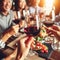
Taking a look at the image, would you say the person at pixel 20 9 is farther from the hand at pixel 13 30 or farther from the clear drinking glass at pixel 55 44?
the clear drinking glass at pixel 55 44

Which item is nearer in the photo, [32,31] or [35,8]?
[32,31]

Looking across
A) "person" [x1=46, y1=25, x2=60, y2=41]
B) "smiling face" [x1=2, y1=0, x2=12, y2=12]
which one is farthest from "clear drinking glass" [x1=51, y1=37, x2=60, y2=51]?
"smiling face" [x1=2, y1=0, x2=12, y2=12]

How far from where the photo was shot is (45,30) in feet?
2.76

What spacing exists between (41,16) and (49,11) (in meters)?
0.05

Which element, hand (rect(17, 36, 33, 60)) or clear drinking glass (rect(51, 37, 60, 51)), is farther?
clear drinking glass (rect(51, 37, 60, 51))

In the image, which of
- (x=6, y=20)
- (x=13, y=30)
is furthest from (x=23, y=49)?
(x=6, y=20)

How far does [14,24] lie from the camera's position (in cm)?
80

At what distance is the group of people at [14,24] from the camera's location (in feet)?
2.23

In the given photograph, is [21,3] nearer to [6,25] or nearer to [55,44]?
[6,25]

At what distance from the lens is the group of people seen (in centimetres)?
68

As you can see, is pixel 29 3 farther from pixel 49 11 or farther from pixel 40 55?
pixel 40 55

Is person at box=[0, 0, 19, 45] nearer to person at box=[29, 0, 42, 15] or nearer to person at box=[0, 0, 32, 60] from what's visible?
person at box=[0, 0, 32, 60]

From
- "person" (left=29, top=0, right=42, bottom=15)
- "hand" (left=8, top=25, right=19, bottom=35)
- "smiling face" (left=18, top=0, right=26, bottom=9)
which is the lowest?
"hand" (left=8, top=25, right=19, bottom=35)

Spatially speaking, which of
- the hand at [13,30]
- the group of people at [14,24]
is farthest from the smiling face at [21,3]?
the hand at [13,30]
